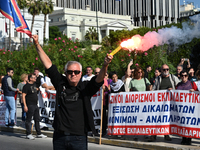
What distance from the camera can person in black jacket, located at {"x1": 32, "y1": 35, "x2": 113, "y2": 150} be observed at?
4.25 m

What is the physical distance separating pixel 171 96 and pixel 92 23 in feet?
316

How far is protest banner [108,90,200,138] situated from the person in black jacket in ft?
13.7

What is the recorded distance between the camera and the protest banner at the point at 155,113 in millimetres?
7965

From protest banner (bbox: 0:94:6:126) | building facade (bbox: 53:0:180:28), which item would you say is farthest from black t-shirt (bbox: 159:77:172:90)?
building facade (bbox: 53:0:180:28)

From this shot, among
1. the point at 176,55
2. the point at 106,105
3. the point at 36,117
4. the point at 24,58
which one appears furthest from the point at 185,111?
the point at 24,58

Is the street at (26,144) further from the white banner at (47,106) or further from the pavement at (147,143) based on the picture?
the white banner at (47,106)

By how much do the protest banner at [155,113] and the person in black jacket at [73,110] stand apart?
4181mm

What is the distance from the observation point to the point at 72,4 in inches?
5413

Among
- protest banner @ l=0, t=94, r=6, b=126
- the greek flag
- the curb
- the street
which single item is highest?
the greek flag

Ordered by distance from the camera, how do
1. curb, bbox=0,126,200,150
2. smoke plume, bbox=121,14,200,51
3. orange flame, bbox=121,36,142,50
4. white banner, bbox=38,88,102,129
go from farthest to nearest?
1. white banner, bbox=38,88,102,129
2. curb, bbox=0,126,200,150
3. smoke plume, bbox=121,14,200,51
4. orange flame, bbox=121,36,142,50

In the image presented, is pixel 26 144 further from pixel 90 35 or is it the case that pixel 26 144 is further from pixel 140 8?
pixel 140 8

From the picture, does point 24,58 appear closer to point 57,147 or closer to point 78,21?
point 57,147

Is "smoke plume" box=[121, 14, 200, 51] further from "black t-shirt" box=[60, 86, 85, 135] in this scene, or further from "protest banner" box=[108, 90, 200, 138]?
"black t-shirt" box=[60, 86, 85, 135]

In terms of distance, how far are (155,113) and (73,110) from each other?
14.5 feet
